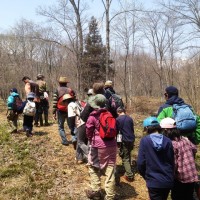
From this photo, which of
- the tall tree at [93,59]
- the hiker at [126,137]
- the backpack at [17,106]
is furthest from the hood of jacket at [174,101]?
the tall tree at [93,59]

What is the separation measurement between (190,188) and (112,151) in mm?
1452

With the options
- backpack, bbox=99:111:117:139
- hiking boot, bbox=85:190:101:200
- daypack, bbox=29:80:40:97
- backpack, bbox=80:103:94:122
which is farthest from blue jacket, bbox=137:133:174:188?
daypack, bbox=29:80:40:97

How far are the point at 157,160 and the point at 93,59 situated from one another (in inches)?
1121

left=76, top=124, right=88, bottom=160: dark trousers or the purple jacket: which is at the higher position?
the purple jacket

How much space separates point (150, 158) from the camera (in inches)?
161

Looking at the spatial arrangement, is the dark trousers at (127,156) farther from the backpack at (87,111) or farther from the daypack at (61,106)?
the daypack at (61,106)

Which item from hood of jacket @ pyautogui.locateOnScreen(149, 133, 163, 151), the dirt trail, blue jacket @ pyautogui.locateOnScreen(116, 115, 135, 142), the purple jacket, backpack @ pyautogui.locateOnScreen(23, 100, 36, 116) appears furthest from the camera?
backpack @ pyautogui.locateOnScreen(23, 100, 36, 116)

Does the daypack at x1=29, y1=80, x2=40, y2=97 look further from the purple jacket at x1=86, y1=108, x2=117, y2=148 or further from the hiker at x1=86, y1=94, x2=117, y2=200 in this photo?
the purple jacket at x1=86, y1=108, x2=117, y2=148

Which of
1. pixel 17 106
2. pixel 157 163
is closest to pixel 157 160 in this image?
pixel 157 163

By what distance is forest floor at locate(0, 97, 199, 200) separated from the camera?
5.68 m

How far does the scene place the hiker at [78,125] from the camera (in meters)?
6.75

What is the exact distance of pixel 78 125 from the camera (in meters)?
6.89

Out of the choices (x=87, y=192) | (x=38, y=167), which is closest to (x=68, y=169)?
(x=38, y=167)

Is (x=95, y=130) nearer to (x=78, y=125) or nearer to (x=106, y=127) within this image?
(x=106, y=127)
